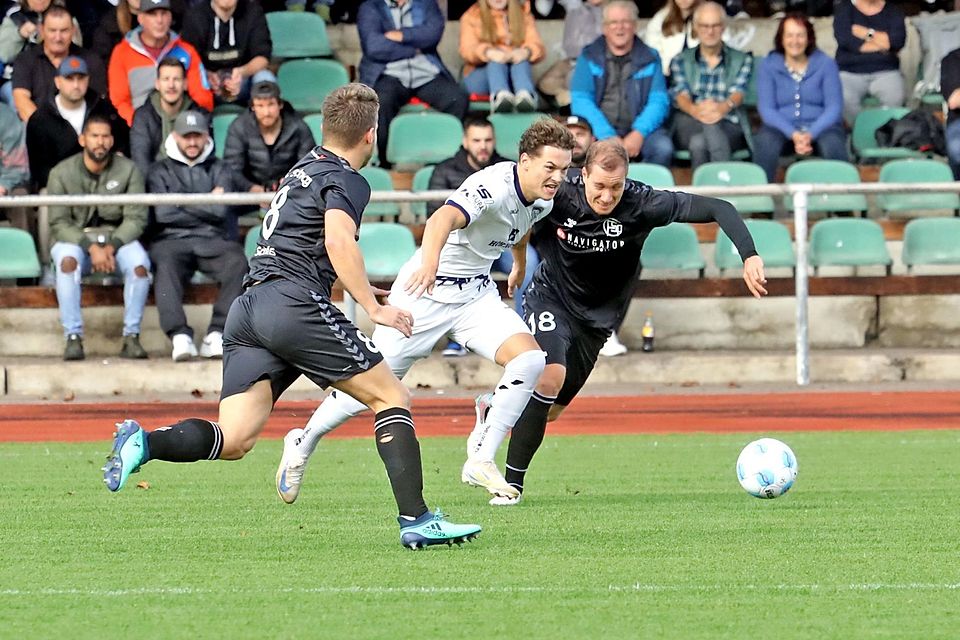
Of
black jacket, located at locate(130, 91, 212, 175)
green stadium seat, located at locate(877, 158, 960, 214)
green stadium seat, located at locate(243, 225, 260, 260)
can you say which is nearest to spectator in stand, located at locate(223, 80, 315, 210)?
black jacket, located at locate(130, 91, 212, 175)

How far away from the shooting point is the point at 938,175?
14531mm

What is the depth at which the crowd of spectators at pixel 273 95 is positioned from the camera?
1299 centimetres

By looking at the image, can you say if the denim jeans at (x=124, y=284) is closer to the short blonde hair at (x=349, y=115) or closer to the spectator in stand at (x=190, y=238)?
the spectator in stand at (x=190, y=238)

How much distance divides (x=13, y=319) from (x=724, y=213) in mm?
7418

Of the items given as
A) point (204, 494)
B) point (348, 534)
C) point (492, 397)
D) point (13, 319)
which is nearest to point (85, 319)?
point (13, 319)

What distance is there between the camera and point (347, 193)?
6.04 meters

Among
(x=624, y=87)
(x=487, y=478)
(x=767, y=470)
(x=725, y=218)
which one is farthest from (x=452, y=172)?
(x=767, y=470)

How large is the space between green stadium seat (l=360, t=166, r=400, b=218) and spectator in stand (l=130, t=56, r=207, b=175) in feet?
5.70

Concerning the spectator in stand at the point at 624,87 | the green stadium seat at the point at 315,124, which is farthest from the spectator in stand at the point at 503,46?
the green stadium seat at the point at 315,124

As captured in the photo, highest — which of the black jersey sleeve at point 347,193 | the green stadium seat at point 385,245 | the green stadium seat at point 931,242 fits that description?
the black jersey sleeve at point 347,193

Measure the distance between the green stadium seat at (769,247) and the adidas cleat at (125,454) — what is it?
26.7 ft

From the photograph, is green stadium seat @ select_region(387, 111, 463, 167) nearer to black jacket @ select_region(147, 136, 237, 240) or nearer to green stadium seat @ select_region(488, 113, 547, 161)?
green stadium seat @ select_region(488, 113, 547, 161)

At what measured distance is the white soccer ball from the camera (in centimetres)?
742

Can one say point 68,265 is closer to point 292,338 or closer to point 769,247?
point 769,247
